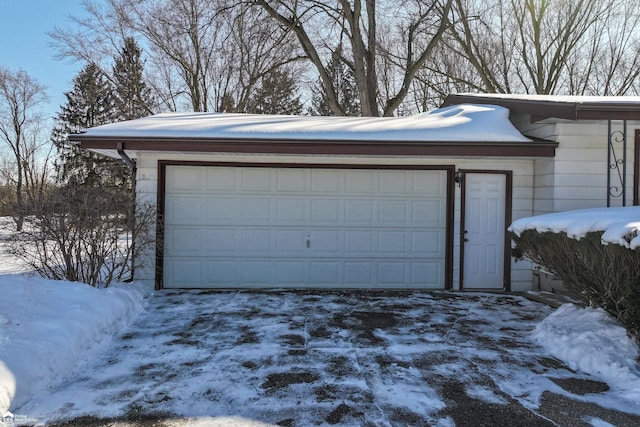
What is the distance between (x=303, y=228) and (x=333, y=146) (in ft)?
5.28

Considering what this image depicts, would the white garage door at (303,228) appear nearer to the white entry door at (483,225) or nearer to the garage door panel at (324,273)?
the garage door panel at (324,273)

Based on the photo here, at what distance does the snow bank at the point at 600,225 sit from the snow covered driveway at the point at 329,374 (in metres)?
1.26

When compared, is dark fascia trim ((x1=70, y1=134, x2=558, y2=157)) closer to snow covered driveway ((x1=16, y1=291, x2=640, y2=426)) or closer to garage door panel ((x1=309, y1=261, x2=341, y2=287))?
garage door panel ((x1=309, y1=261, x2=341, y2=287))

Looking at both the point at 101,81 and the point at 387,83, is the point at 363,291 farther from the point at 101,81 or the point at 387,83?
the point at 101,81

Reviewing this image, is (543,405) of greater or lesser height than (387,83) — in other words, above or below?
below

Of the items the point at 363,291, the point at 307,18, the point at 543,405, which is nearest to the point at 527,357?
the point at 543,405

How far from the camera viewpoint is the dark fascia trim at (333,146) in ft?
22.8

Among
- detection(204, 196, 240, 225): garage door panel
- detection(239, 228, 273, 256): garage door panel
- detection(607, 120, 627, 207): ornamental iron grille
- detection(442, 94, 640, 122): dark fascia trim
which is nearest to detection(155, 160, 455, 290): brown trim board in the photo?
detection(204, 196, 240, 225): garage door panel

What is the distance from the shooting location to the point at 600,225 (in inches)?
164

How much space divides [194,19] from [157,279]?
16597 mm

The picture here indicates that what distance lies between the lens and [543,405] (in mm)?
3383

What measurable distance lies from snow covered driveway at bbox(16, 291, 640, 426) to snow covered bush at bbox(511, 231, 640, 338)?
798 mm

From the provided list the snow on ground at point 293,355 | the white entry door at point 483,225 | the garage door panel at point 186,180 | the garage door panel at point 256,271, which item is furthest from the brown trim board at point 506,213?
the garage door panel at point 186,180

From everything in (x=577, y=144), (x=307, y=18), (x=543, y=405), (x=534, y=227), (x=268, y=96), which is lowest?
(x=543, y=405)
